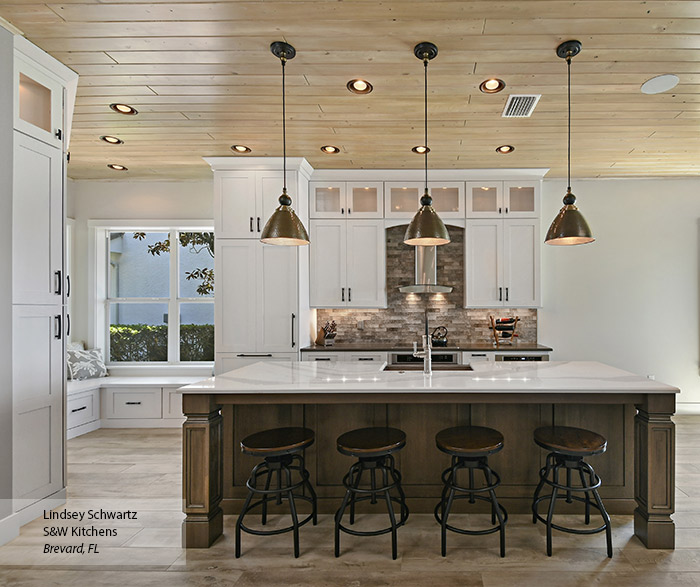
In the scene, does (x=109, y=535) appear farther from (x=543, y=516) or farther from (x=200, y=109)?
(x=200, y=109)

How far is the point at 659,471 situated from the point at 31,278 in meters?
3.77

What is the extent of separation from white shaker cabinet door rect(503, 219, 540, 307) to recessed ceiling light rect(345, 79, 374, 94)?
8.67 feet

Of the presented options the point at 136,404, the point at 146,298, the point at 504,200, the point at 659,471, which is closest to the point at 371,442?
the point at 659,471

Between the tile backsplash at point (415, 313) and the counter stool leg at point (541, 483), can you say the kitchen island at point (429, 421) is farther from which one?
the tile backsplash at point (415, 313)

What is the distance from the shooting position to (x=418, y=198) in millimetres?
5340

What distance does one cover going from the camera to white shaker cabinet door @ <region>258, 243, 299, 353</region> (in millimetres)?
4848

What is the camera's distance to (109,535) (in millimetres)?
2766

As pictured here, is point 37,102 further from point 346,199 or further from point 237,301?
point 346,199

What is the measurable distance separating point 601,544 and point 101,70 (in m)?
4.12

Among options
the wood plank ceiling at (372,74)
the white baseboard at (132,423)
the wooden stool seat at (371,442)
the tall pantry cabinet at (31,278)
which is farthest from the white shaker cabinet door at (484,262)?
the tall pantry cabinet at (31,278)

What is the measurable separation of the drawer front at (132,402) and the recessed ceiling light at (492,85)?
429cm

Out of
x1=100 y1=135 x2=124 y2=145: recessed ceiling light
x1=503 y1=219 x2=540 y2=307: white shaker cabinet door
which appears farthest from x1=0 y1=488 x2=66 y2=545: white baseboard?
x1=503 y1=219 x2=540 y2=307: white shaker cabinet door

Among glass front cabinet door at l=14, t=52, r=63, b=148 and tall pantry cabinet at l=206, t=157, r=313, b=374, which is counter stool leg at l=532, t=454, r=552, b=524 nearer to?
tall pantry cabinet at l=206, t=157, r=313, b=374

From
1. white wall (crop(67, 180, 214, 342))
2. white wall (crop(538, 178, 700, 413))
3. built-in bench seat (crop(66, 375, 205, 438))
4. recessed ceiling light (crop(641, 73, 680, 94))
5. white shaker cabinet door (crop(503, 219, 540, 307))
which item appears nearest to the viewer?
recessed ceiling light (crop(641, 73, 680, 94))
